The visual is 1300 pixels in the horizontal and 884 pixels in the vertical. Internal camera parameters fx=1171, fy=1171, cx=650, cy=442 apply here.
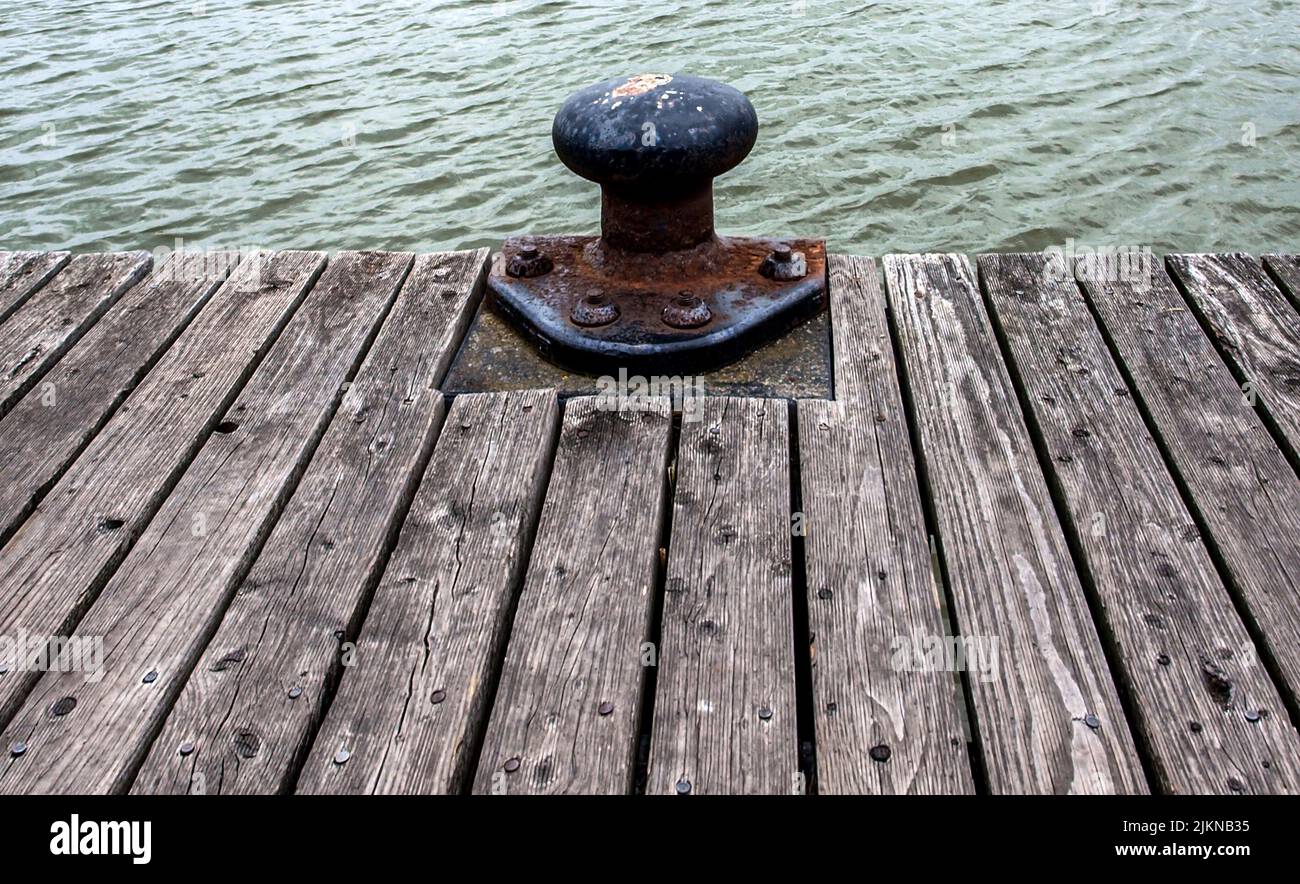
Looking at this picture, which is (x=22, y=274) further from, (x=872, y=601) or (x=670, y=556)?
(x=872, y=601)

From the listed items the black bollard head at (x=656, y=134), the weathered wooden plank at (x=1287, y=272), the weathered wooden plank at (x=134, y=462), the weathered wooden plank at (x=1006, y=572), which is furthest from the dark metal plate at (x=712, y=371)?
the weathered wooden plank at (x=1287, y=272)

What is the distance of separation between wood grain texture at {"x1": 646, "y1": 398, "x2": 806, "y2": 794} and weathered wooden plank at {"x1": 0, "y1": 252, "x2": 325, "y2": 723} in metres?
1.14

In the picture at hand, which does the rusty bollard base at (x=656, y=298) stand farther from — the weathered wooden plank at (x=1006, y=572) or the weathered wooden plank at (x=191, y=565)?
the weathered wooden plank at (x=191, y=565)

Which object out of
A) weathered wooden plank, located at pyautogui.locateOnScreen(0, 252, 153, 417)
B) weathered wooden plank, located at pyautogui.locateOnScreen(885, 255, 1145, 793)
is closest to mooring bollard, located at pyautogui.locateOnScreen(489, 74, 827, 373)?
weathered wooden plank, located at pyautogui.locateOnScreen(885, 255, 1145, 793)

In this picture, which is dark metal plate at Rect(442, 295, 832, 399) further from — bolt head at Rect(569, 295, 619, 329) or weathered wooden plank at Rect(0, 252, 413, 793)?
weathered wooden plank at Rect(0, 252, 413, 793)

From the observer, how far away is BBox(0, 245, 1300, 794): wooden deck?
74.3 inches

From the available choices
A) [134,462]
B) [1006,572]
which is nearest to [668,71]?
[134,462]

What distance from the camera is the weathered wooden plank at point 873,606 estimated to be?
1.85m

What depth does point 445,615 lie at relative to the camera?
217 cm

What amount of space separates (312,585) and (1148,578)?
1.59 meters

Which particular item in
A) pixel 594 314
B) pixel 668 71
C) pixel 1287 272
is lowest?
pixel 668 71

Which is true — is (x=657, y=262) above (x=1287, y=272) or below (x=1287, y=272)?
above

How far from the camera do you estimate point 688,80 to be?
3.11 meters
